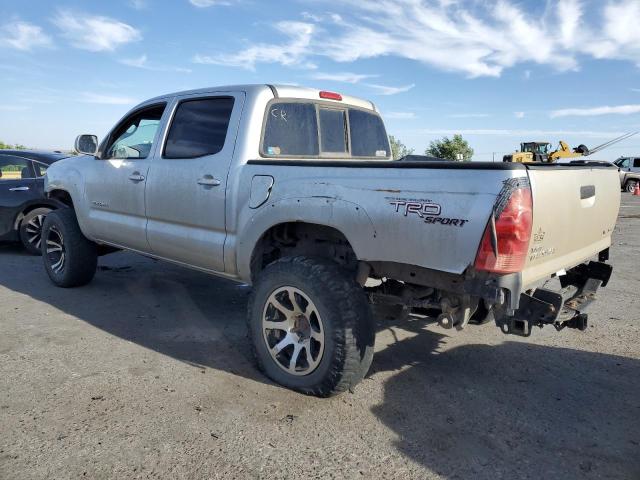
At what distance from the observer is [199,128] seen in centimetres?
411

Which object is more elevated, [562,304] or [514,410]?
[562,304]

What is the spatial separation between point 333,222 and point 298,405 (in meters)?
1.13

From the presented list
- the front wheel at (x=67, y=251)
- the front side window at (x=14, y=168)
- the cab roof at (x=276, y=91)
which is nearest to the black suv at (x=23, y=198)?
the front side window at (x=14, y=168)

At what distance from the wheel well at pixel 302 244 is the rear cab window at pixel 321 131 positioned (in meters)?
0.63

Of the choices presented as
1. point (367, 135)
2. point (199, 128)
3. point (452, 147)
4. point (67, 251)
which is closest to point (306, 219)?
point (199, 128)

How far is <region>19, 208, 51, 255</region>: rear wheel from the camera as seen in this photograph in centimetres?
762

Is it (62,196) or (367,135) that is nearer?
(367,135)

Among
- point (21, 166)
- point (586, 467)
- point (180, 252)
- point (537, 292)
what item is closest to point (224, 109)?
point (180, 252)

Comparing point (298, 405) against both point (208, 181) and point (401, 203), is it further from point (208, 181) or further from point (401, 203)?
point (208, 181)

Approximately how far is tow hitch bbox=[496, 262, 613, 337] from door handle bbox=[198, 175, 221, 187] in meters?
2.13

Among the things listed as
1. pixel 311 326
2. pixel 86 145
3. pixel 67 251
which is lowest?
pixel 67 251

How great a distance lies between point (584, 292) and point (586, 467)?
1.25 metres

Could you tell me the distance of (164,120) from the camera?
14.5ft

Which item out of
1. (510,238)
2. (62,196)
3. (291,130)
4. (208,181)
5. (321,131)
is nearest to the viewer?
(510,238)
